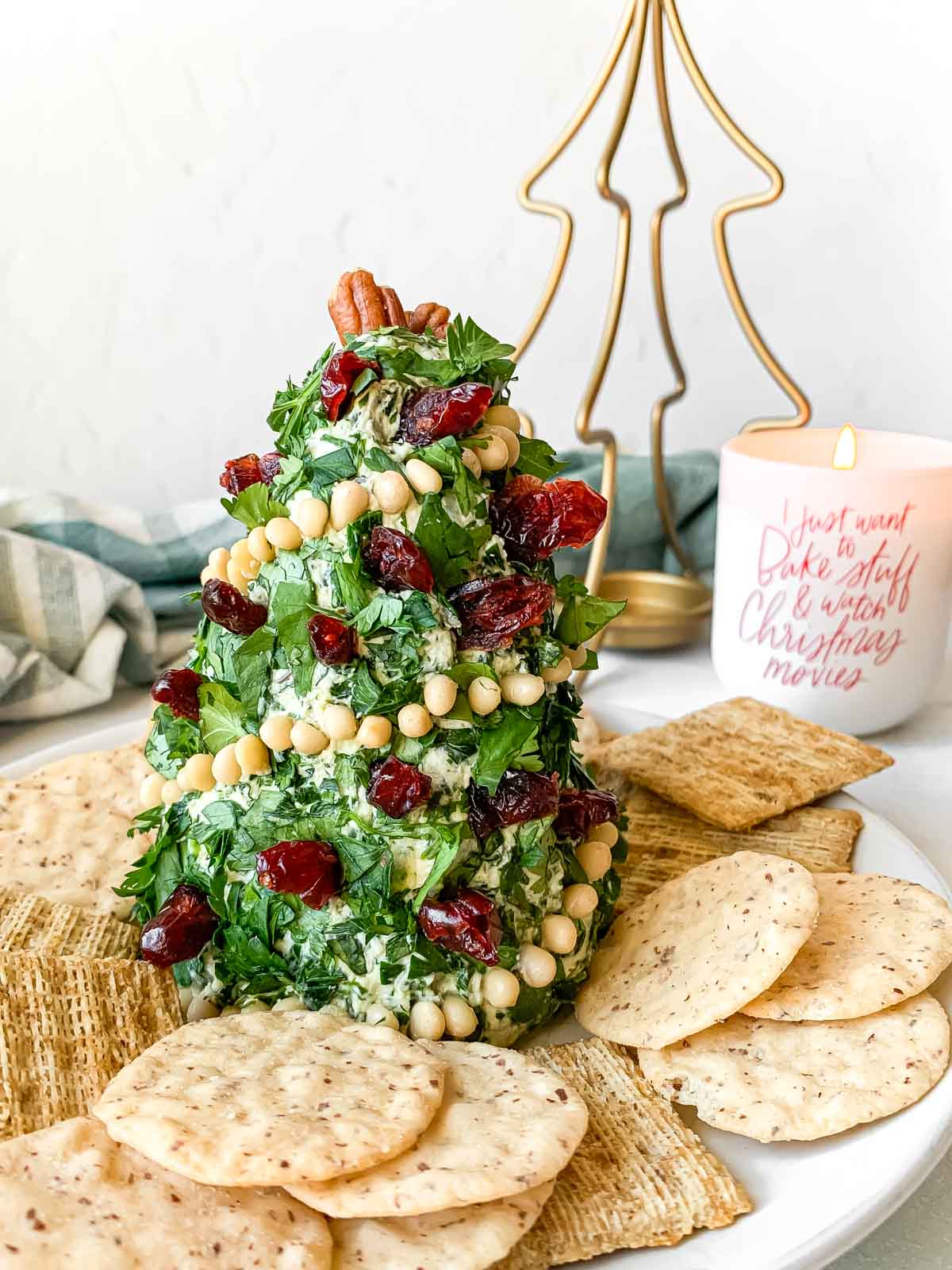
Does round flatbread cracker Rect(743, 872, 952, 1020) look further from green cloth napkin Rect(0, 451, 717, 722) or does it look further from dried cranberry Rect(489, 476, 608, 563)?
green cloth napkin Rect(0, 451, 717, 722)

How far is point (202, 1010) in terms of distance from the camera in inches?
31.2

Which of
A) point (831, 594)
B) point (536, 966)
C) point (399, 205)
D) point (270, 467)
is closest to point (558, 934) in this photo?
point (536, 966)

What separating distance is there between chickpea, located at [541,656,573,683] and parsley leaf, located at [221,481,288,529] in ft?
0.61

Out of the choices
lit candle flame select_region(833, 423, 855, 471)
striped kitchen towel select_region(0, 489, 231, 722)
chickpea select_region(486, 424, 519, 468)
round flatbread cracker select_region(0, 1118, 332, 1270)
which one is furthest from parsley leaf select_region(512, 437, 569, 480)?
striped kitchen towel select_region(0, 489, 231, 722)

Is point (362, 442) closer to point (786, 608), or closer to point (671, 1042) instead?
point (671, 1042)

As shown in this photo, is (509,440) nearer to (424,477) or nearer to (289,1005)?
(424,477)

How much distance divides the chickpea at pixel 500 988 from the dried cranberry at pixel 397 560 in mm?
234

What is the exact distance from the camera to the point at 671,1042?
721mm

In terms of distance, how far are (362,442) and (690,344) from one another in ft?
4.20

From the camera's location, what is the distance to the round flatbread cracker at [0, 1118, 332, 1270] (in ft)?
1.83

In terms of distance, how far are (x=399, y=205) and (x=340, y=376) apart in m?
1.21

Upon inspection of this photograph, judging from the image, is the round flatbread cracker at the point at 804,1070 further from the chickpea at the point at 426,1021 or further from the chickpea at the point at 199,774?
the chickpea at the point at 199,774

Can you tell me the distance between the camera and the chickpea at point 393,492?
73 cm

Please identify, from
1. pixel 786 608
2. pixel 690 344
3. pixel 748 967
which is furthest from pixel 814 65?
pixel 748 967
